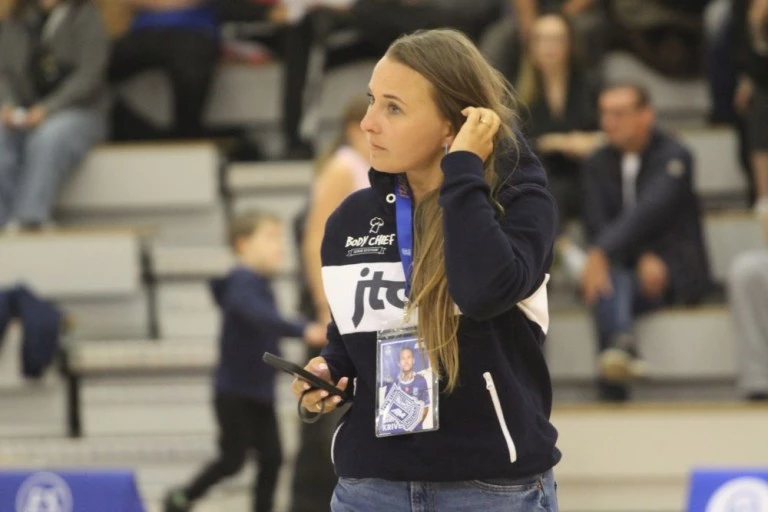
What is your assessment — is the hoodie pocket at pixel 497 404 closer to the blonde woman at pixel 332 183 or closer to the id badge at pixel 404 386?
the id badge at pixel 404 386

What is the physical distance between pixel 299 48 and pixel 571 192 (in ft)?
5.93

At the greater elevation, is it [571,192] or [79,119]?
[79,119]

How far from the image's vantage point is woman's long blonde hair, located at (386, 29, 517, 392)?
6.93ft

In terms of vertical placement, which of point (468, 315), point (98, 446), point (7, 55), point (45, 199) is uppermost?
point (7, 55)

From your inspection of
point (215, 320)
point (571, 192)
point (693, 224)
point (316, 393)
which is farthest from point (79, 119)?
point (316, 393)

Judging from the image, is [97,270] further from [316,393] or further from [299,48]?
[316,393]

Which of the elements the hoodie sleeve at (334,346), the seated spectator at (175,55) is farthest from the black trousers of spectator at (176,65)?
the hoodie sleeve at (334,346)

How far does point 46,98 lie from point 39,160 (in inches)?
16.5

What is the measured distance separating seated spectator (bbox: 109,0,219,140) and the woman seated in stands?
174 centimetres

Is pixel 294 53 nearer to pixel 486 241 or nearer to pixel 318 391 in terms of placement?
pixel 318 391

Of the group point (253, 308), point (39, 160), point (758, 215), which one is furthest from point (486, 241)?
point (39, 160)

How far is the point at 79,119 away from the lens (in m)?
6.73

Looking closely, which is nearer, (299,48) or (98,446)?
(98,446)

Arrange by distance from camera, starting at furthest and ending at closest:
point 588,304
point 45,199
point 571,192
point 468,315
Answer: point 45,199 → point 571,192 → point 588,304 → point 468,315
